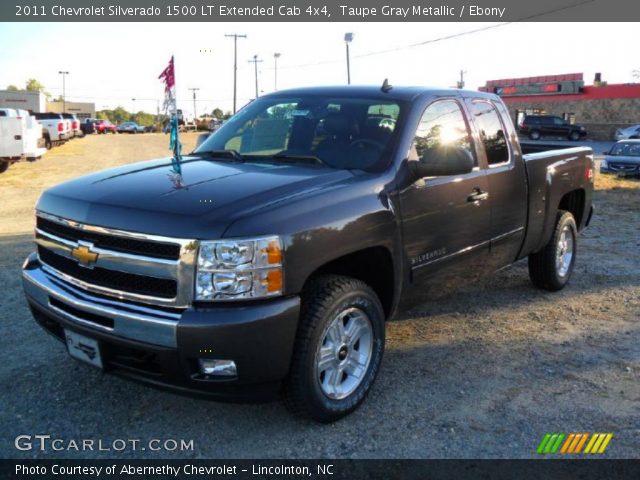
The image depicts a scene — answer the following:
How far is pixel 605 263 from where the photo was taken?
7234 mm

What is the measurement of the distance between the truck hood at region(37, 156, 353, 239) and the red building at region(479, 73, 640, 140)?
46616 millimetres

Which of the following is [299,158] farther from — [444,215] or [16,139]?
[16,139]

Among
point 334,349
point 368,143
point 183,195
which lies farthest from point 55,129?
point 334,349

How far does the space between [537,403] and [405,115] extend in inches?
80.7

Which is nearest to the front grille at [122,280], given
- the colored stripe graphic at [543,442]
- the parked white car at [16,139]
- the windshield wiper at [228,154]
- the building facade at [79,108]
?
the windshield wiper at [228,154]

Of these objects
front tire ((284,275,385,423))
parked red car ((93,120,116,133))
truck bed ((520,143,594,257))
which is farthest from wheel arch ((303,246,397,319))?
parked red car ((93,120,116,133))

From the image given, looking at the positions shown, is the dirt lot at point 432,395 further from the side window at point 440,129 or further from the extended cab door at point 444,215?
the side window at point 440,129

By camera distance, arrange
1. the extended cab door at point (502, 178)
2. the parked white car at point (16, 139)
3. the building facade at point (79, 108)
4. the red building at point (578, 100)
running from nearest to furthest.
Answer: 1. the extended cab door at point (502, 178)
2. the parked white car at point (16, 139)
3. the red building at point (578, 100)
4. the building facade at point (79, 108)

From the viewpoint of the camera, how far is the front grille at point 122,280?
2908 millimetres

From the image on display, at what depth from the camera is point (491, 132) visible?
Result: 4.91 m

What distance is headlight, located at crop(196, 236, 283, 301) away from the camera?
281 cm

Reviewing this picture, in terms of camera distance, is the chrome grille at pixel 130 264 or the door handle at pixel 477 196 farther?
the door handle at pixel 477 196

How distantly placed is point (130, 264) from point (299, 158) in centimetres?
142

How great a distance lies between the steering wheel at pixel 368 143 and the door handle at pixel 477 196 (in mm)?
872
